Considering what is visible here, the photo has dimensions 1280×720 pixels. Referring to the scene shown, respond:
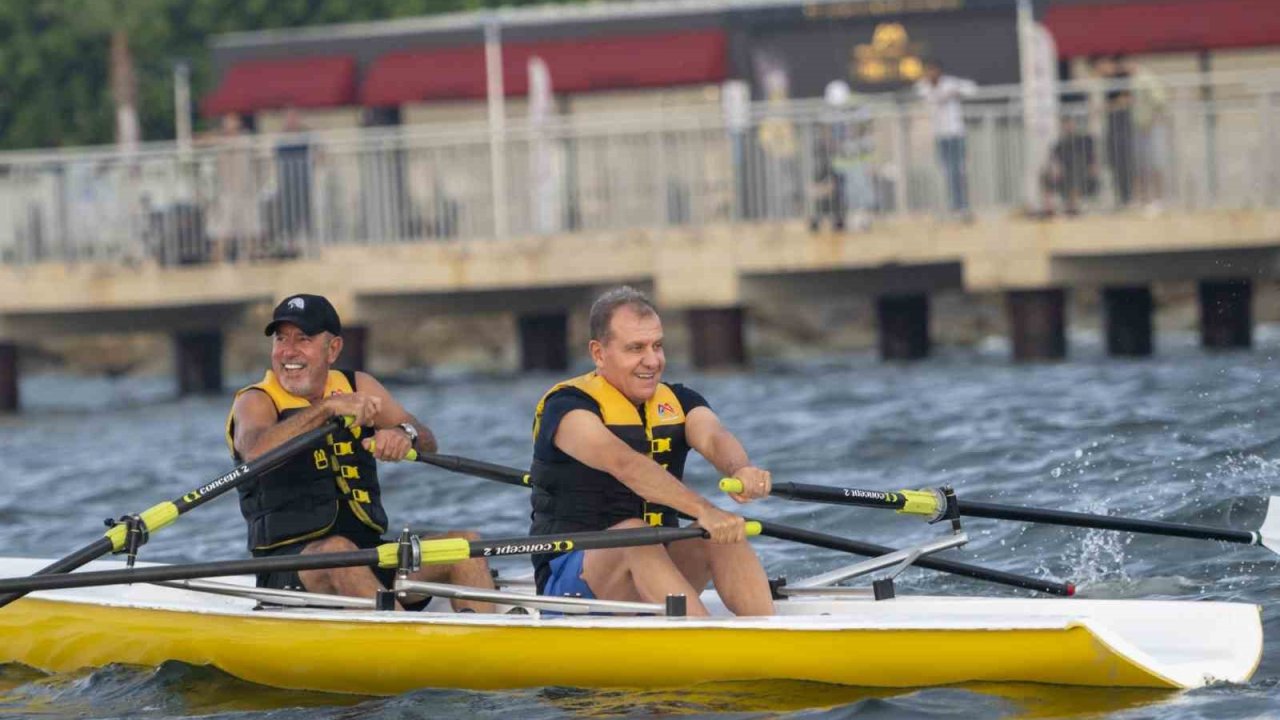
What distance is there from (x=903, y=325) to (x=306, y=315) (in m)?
14.6

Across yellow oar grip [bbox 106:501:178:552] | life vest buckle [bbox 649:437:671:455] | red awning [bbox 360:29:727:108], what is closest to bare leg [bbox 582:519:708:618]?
life vest buckle [bbox 649:437:671:455]

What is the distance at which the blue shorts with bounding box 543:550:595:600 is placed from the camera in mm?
7941

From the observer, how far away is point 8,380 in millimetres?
22047

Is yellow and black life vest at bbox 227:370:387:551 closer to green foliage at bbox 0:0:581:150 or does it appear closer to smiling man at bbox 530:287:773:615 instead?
smiling man at bbox 530:287:773:615

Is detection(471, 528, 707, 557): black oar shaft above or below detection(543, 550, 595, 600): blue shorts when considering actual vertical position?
above

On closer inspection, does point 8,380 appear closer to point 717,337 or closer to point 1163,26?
point 717,337

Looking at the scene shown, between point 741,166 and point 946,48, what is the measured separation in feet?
20.0

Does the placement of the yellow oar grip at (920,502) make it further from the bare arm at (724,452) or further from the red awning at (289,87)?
the red awning at (289,87)

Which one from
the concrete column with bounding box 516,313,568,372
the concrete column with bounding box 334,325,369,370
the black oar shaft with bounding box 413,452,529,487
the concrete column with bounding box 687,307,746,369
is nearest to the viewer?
the black oar shaft with bounding box 413,452,529,487

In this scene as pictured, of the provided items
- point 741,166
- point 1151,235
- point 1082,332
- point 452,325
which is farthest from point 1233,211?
point 452,325

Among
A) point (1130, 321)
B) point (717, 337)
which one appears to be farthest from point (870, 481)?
point (1130, 321)

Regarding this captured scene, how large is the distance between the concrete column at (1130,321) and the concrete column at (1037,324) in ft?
4.07

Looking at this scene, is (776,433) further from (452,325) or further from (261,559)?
(452,325)

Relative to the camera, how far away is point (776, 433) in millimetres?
15430
